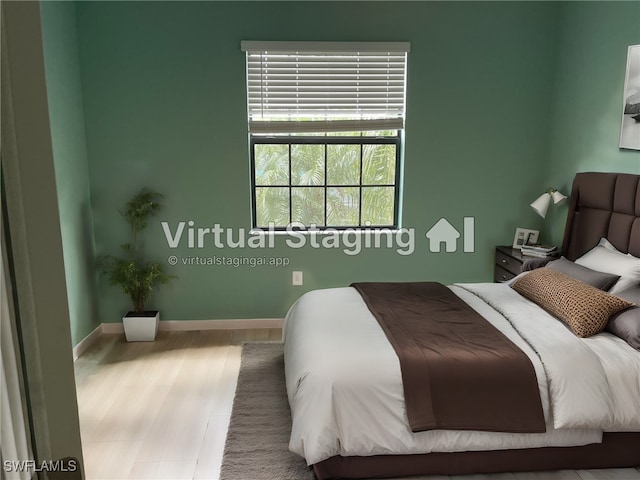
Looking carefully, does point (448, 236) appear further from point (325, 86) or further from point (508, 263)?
point (325, 86)

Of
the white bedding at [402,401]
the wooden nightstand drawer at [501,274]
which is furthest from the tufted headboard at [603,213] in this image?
the white bedding at [402,401]

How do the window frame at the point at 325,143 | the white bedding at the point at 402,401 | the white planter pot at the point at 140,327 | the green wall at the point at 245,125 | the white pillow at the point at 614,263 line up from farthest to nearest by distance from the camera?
the window frame at the point at 325,143, the white planter pot at the point at 140,327, the green wall at the point at 245,125, the white pillow at the point at 614,263, the white bedding at the point at 402,401

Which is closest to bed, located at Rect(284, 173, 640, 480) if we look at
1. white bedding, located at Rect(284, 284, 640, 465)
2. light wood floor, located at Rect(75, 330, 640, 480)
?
white bedding, located at Rect(284, 284, 640, 465)

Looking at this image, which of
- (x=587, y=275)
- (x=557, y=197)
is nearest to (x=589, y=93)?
(x=557, y=197)

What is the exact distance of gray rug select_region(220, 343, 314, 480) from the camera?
2600 mm

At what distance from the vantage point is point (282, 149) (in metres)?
4.43

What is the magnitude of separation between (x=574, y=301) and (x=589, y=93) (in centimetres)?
181

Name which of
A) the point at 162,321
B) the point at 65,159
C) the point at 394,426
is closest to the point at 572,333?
the point at 394,426

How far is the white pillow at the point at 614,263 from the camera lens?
3.06 m

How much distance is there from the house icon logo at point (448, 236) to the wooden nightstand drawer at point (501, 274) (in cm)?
26
